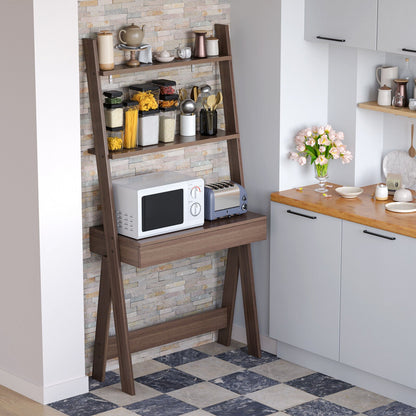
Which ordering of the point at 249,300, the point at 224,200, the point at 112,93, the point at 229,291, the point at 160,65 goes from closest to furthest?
1. the point at 112,93
2. the point at 160,65
3. the point at 224,200
4. the point at 249,300
5. the point at 229,291

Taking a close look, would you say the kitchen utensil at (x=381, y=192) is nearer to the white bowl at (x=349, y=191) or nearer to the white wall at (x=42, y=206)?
the white bowl at (x=349, y=191)

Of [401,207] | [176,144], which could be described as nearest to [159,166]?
[176,144]

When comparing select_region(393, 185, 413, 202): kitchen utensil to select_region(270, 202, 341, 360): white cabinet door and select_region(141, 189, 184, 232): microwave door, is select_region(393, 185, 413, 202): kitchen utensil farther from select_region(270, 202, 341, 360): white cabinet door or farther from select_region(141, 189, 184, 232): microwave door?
select_region(141, 189, 184, 232): microwave door

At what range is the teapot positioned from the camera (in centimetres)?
473

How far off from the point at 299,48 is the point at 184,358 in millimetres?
1830

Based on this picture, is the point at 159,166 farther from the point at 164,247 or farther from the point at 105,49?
the point at 105,49

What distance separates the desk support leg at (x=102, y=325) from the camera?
193 inches

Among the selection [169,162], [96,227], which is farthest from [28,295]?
[169,162]

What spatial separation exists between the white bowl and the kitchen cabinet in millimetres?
438

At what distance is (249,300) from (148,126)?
117 cm

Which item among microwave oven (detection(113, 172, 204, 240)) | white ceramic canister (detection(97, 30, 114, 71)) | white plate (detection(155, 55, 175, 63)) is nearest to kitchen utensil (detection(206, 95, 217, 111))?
white plate (detection(155, 55, 175, 63))

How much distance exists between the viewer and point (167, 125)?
16.1ft

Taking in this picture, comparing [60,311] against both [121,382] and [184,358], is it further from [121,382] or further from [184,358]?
[184,358]

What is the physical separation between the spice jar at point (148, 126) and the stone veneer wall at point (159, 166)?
196mm
